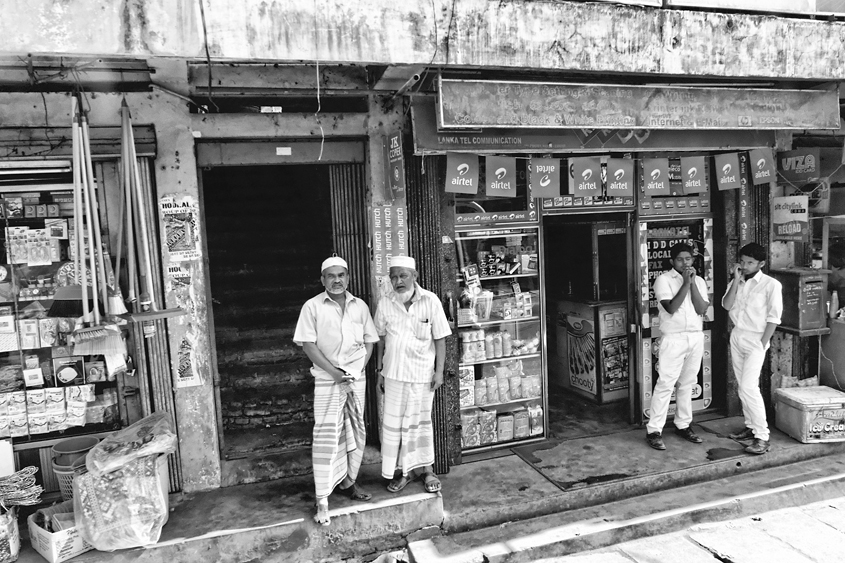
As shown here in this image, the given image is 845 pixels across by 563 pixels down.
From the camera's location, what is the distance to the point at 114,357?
4711 mm

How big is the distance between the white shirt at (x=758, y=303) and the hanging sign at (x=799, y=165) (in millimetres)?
1438

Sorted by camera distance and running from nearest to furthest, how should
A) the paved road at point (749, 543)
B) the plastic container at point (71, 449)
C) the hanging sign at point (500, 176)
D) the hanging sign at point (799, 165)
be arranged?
the paved road at point (749, 543) < the plastic container at point (71, 449) < the hanging sign at point (500, 176) < the hanging sign at point (799, 165)

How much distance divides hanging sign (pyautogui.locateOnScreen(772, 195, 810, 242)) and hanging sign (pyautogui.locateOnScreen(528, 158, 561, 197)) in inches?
119

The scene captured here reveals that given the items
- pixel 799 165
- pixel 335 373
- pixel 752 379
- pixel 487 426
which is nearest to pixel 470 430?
pixel 487 426

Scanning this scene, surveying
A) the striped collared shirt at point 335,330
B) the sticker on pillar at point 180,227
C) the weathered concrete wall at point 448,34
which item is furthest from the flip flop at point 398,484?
the weathered concrete wall at point 448,34

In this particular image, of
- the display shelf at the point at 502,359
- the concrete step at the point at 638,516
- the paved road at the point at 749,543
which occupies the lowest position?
the paved road at the point at 749,543

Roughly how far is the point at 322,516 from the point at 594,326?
14.2 feet

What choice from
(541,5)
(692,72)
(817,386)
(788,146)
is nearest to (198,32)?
(541,5)

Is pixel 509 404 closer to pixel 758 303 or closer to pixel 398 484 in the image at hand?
pixel 398 484

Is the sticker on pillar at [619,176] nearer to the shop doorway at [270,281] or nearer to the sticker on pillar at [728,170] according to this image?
the sticker on pillar at [728,170]

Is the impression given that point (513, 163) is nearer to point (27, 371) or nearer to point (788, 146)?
point (788, 146)

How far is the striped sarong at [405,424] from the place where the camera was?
525 centimetres

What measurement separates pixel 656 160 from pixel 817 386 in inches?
134

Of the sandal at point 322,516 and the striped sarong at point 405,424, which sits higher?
the striped sarong at point 405,424
